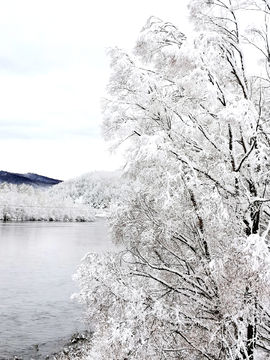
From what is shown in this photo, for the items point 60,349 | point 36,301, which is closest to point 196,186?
point 60,349

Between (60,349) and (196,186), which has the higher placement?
(196,186)

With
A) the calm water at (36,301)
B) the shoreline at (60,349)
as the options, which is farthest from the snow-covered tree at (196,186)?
the calm water at (36,301)

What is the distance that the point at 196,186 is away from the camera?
627 centimetres

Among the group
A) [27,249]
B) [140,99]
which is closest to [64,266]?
[27,249]

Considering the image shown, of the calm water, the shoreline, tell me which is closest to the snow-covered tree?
the shoreline

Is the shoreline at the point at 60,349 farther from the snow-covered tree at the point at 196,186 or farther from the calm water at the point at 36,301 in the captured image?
the snow-covered tree at the point at 196,186

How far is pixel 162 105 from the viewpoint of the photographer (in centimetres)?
707

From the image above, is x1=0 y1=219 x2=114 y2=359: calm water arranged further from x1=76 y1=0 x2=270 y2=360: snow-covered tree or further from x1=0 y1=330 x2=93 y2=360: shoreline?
x1=76 y1=0 x2=270 y2=360: snow-covered tree

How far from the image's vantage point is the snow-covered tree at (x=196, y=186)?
6.04 meters

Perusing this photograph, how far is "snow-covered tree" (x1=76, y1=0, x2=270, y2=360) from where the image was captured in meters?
6.04

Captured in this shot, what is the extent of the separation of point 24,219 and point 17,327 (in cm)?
9049

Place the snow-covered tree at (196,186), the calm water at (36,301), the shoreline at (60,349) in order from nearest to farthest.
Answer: the snow-covered tree at (196,186)
the shoreline at (60,349)
the calm water at (36,301)

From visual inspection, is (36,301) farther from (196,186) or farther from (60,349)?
(196,186)

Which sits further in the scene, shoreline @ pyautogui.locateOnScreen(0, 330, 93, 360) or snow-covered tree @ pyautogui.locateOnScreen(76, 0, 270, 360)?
shoreline @ pyautogui.locateOnScreen(0, 330, 93, 360)
